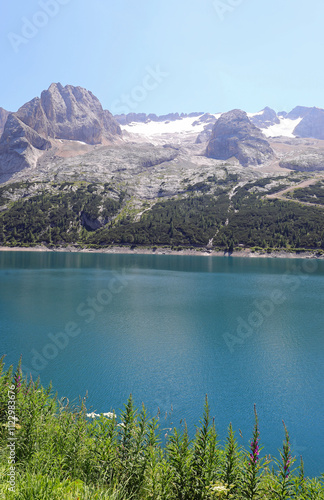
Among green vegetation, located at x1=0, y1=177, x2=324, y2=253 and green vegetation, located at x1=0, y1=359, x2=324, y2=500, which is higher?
green vegetation, located at x1=0, y1=177, x2=324, y2=253

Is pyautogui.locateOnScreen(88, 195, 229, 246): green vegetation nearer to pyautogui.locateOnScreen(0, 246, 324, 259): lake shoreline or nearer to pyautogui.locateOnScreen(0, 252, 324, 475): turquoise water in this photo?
pyautogui.locateOnScreen(0, 246, 324, 259): lake shoreline

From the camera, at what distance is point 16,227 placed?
185 m

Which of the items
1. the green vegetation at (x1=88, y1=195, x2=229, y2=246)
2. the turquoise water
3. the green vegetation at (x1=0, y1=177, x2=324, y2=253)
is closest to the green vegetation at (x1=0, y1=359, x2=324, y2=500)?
the turquoise water

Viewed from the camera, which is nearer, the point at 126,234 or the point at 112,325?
the point at 112,325

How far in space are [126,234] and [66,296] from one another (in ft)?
399

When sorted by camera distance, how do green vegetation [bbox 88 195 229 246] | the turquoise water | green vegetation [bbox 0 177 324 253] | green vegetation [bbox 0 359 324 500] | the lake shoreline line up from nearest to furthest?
green vegetation [bbox 0 359 324 500]
the turquoise water
the lake shoreline
green vegetation [bbox 0 177 324 253]
green vegetation [bbox 88 195 229 246]

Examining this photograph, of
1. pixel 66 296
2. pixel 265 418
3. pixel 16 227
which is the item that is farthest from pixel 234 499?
pixel 16 227

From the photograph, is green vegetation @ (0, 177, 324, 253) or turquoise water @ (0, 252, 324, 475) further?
green vegetation @ (0, 177, 324, 253)

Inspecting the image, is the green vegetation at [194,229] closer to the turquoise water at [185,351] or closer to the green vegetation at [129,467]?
the turquoise water at [185,351]

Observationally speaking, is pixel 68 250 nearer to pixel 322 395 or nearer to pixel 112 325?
pixel 112 325

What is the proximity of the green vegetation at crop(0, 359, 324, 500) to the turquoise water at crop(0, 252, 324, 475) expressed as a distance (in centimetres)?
882

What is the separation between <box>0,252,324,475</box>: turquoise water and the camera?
19375 mm

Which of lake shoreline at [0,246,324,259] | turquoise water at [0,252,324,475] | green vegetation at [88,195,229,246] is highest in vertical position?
green vegetation at [88,195,229,246]

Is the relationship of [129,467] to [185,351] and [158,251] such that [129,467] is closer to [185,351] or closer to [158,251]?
[185,351]
